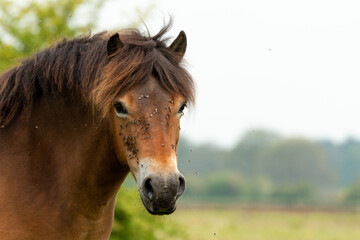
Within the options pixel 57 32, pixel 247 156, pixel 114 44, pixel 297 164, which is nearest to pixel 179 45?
pixel 114 44

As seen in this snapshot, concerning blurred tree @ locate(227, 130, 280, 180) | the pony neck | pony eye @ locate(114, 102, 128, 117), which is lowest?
blurred tree @ locate(227, 130, 280, 180)

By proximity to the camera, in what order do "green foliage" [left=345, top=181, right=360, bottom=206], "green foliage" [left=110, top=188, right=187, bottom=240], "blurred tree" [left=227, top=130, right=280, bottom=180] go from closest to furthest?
"green foliage" [left=110, top=188, right=187, bottom=240], "green foliage" [left=345, top=181, right=360, bottom=206], "blurred tree" [left=227, top=130, right=280, bottom=180]

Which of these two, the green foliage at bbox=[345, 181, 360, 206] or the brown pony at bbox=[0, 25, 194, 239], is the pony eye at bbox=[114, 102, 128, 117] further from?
the green foliage at bbox=[345, 181, 360, 206]

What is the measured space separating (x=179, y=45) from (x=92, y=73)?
866 mm

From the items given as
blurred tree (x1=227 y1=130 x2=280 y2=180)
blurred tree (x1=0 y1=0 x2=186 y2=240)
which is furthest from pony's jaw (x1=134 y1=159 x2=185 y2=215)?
blurred tree (x1=227 y1=130 x2=280 y2=180)

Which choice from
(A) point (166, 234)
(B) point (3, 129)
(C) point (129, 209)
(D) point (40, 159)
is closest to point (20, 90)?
(B) point (3, 129)

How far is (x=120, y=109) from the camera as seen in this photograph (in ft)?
13.6

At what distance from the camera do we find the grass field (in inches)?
953

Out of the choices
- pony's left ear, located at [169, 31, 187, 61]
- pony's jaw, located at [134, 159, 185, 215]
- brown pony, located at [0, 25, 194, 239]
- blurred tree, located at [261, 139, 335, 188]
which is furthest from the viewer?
blurred tree, located at [261, 139, 335, 188]

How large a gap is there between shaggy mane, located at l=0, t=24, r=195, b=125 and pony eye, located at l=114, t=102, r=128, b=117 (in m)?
0.06

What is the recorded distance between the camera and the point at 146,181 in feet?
12.5

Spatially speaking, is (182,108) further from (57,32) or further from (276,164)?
(276,164)

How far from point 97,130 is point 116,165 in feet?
1.08

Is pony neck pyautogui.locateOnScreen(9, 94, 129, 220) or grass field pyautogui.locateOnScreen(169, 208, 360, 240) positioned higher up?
pony neck pyautogui.locateOnScreen(9, 94, 129, 220)
